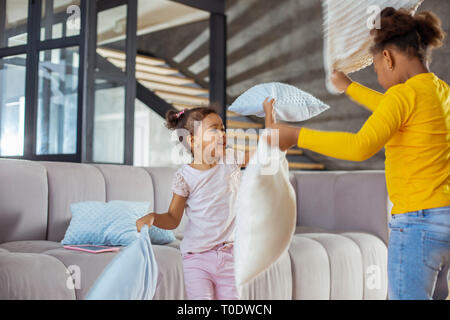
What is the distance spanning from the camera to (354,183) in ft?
10.3

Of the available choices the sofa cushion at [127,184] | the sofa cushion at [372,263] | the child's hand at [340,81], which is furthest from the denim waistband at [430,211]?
the sofa cushion at [127,184]

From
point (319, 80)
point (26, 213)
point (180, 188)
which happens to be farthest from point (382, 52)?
point (319, 80)

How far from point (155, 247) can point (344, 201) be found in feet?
4.95

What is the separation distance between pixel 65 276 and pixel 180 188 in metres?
0.57

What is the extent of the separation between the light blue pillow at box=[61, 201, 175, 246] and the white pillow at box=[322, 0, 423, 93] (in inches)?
51.7

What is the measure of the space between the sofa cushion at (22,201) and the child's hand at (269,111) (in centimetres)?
159

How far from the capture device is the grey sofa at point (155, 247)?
1.73 meters

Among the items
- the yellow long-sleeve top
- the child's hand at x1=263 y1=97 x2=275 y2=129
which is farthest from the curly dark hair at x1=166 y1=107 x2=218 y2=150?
the yellow long-sleeve top

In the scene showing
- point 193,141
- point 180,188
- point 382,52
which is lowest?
point 180,188

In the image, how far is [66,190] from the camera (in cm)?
246

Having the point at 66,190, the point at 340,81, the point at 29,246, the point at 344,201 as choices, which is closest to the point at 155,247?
the point at 29,246

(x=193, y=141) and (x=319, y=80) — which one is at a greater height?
(x=319, y=80)

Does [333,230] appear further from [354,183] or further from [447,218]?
[447,218]

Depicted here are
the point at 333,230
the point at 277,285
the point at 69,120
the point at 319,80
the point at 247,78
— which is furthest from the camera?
the point at 247,78
